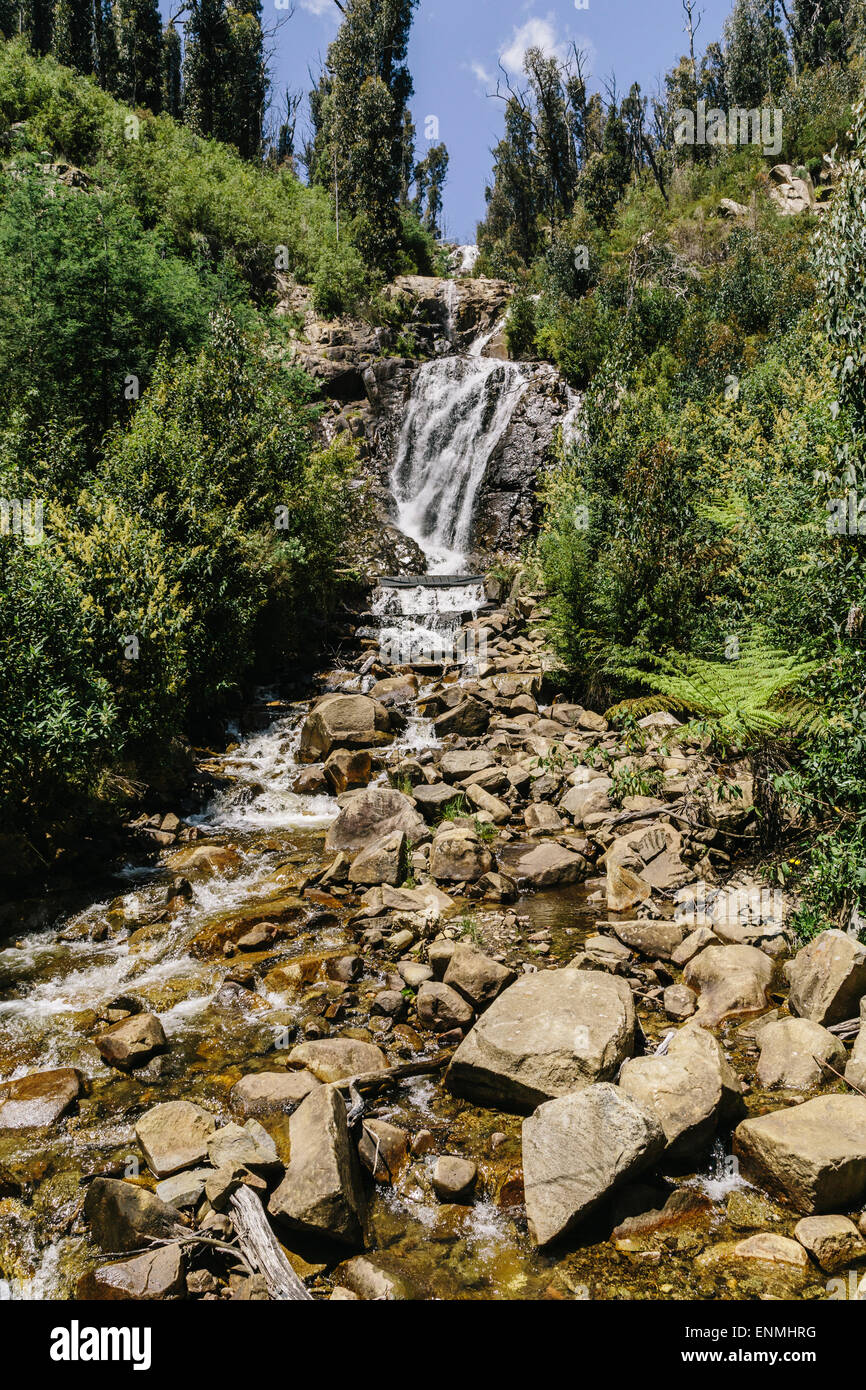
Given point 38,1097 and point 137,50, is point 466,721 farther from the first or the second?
point 137,50

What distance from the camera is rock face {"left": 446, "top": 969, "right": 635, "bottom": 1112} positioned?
4.34 metres

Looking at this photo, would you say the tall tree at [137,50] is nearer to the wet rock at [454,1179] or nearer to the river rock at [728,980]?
the river rock at [728,980]

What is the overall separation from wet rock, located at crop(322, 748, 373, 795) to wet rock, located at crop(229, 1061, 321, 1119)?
20.3ft

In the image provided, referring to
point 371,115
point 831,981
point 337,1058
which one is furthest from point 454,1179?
point 371,115

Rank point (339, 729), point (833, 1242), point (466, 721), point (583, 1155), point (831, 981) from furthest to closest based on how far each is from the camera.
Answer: point (466, 721) → point (339, 729) → point (831, 981) → point (583, 1155) → point (833, 1242)

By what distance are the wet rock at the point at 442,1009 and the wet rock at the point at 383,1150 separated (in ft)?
3.53

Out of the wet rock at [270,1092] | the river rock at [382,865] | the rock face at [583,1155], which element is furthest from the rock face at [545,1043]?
the river rock at [382,865]

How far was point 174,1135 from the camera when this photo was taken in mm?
4242

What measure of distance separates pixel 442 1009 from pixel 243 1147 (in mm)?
1782

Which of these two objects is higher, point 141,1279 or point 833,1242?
point 833,1242

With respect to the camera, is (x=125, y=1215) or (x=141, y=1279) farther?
(x=125, y=1215)

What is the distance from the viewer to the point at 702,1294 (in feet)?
10.9

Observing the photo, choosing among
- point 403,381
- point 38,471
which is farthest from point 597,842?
point 403,381

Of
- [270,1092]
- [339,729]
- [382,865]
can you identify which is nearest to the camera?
[270,1092]
